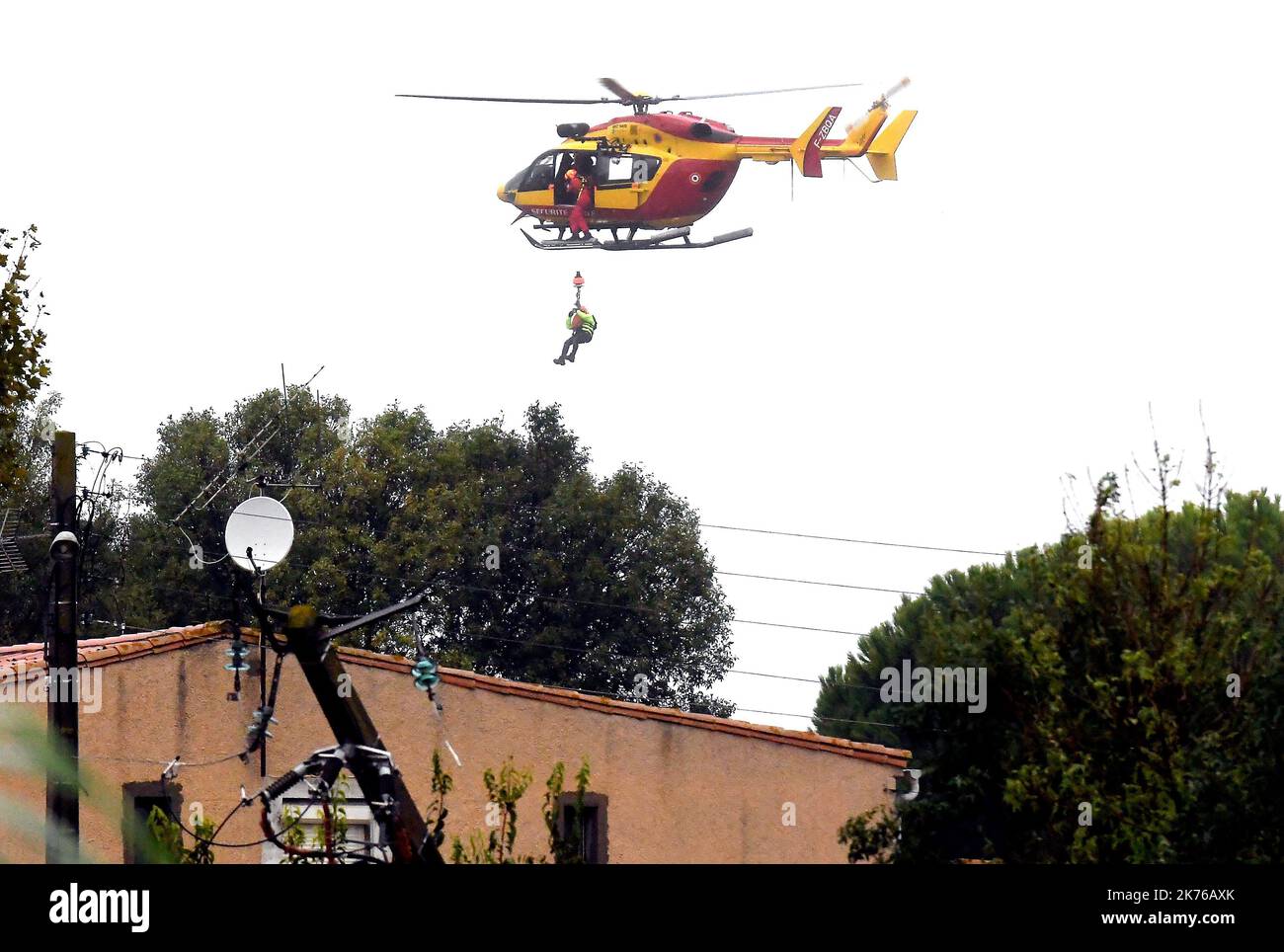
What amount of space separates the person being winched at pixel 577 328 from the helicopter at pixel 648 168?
8.25ft

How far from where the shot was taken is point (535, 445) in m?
75.4

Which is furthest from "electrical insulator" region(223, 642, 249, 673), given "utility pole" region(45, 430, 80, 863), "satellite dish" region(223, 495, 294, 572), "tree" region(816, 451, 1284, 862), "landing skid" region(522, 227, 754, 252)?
"landing skid" region(522, 227, 754, 252)

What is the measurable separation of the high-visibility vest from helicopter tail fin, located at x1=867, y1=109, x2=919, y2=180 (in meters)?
9.70

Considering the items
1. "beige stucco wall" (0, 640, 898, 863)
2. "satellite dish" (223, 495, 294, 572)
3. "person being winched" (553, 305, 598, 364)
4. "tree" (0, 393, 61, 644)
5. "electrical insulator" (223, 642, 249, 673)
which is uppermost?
"person being winched" (553, 305, 598, 364)

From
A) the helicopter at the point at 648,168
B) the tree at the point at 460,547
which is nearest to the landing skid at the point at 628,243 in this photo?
the helicopter at the point at 648,168

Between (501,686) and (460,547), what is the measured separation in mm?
47686

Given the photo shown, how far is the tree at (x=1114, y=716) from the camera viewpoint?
11.5m

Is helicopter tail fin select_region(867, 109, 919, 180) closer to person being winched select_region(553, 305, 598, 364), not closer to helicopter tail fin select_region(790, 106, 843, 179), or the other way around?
helicopter tail fin select_region(790, 106, 843, 179)

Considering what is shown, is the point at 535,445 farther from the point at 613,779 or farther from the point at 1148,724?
the point at 1148,724

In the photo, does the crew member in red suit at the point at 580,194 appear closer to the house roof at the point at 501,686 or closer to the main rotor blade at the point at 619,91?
the main rotor blade at the point at 619,91

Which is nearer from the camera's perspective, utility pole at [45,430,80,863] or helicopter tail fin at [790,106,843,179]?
utility pole at [45,430,80,863]

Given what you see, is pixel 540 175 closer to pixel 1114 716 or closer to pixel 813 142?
pixel 813 142

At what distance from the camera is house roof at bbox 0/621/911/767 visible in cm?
1989
